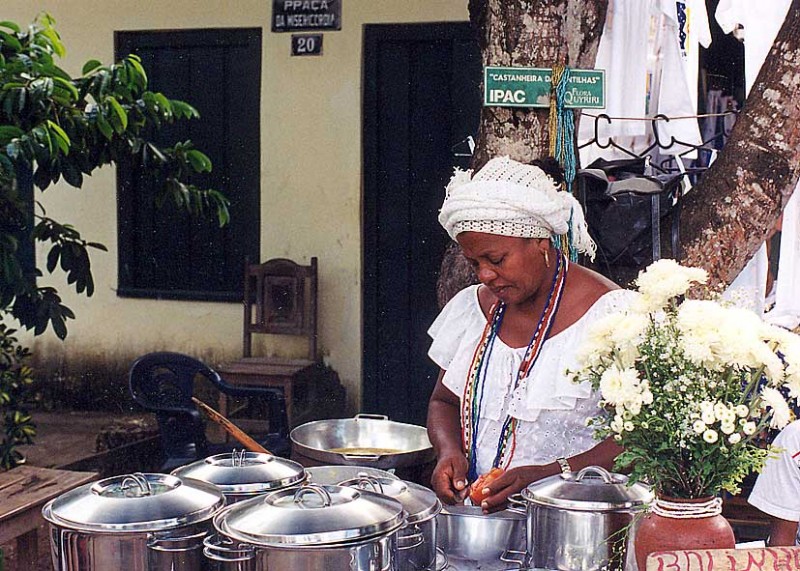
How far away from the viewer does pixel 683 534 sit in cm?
196

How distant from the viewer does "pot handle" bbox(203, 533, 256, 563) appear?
1.98 metres

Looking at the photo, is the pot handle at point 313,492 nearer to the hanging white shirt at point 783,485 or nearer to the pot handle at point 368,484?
the pot handle at point 368,484

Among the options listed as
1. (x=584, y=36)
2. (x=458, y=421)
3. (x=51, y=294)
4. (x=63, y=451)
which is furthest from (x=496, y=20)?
(x=63, y=451)

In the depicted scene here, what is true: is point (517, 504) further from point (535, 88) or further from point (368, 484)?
point (535, 88)

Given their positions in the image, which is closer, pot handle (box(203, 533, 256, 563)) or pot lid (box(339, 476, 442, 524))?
pot handle (box(203, 533, 256, 563))

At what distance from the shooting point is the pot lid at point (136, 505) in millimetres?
2061

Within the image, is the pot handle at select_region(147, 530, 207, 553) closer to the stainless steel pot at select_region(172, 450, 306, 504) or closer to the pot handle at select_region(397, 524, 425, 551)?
the stainless steel pot at select_region(172, 450, 306, 504)

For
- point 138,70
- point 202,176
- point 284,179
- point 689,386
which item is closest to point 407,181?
point 284,179

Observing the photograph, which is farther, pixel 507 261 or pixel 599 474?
pixel 507 261

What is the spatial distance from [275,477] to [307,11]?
4.87 meters

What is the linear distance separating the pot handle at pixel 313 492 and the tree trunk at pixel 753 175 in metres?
1.72

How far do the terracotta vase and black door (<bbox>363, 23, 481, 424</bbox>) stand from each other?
4605 millimetres

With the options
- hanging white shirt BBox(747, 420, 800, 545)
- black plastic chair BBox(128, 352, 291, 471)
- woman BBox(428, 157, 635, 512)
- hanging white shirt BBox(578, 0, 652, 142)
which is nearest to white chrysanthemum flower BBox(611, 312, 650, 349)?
woman BBox(428, 157, 635, 512)

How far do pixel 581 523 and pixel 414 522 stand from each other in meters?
0.33
